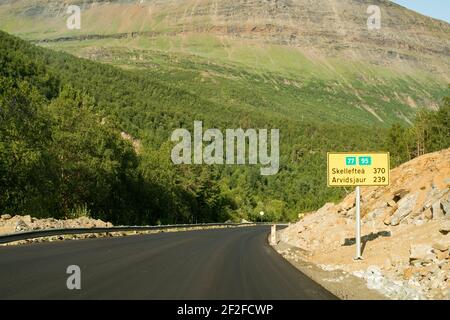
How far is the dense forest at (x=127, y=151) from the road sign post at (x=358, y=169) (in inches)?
1161

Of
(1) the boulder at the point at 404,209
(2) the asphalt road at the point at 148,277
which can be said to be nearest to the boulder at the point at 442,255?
(2) the asphalt road at the point at 148,277

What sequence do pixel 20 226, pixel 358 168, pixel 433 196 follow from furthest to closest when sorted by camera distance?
pixel 20 226 < pixel 433 196 < pixel 358 168

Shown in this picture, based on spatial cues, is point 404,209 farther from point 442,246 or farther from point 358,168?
point 442,246

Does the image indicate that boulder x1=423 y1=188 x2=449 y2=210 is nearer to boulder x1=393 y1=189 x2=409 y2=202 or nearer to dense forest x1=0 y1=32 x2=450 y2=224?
boulder x1=393 y1=189 x2=409 y2=202

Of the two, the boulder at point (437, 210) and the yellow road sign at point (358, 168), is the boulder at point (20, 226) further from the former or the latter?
the boulder at point (437, 210)

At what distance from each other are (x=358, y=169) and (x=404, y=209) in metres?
6.34

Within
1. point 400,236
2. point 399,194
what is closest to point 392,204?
point 399,194

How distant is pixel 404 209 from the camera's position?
80.9ft

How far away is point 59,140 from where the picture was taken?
2183 inches

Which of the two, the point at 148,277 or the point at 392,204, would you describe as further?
the point at 392,204

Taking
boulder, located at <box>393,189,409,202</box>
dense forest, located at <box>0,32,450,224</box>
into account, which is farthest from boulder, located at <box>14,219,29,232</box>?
boulder, located at <box>393,189,409,202</box>

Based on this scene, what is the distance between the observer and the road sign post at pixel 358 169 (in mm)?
19250
